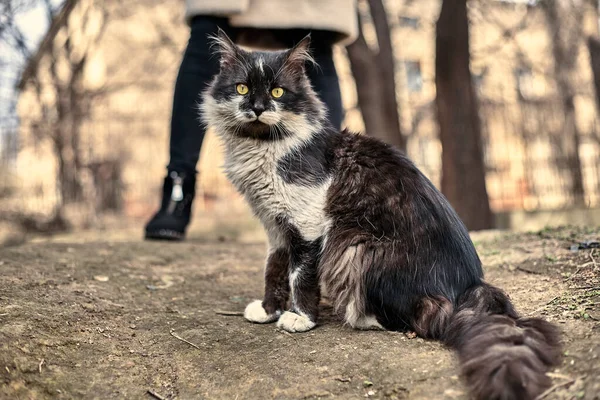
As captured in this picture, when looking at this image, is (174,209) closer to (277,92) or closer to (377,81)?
(277,92)

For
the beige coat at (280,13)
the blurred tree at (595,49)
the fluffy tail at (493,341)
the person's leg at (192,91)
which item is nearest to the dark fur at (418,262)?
the fluffy tail at (493,341)

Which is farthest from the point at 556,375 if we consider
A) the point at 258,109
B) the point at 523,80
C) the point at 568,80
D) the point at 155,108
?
the point at 155,108

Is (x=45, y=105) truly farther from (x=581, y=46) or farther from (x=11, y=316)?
(x=581, y=46)

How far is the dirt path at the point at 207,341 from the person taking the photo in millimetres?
1790

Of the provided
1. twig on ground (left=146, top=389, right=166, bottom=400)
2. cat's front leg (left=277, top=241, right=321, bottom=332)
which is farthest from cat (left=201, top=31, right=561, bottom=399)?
twig on ground (left=146, top=389, right=166, bottom=400)

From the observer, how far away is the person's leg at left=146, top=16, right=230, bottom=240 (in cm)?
364

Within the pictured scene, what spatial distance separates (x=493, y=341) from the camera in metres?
1.71

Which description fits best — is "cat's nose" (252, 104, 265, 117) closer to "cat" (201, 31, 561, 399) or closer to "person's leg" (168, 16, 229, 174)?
"cat" (201, 31, 561, 399)

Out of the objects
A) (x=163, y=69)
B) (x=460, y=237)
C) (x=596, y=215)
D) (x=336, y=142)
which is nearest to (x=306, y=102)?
(x=336, y=142)

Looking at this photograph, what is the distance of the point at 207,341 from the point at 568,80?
33.1 ft

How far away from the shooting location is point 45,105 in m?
7.41

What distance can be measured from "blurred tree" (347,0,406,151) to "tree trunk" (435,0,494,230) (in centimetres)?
86

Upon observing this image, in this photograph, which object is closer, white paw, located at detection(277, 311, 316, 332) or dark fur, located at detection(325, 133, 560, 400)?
dark fur, located at detection(325, 133, 560, 400)

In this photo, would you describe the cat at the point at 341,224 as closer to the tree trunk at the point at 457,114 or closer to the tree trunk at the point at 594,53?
the tree trunk at the point at 457,114
